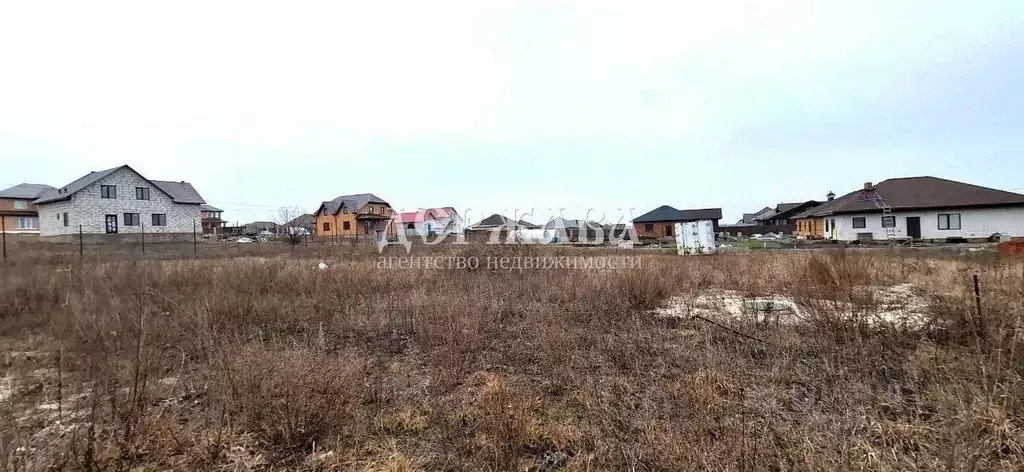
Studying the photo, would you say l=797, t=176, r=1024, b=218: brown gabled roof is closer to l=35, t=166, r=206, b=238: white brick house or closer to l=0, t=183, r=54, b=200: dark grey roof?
l=35, t=166, r=206, b=238: white brick house

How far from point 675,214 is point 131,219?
50.4 metres

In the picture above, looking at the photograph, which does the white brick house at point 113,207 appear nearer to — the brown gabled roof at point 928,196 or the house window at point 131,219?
the house window at point 131,219

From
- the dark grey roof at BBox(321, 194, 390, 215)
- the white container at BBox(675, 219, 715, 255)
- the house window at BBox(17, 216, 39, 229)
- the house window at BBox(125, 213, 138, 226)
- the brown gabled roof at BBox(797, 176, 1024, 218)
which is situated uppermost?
the dark grey roof at BBox(321, 194, 390, 215)

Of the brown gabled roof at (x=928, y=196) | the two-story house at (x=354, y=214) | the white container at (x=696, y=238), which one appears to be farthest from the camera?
the two-story house at (x=354, y=214)

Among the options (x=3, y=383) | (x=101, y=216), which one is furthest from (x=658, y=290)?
(x=101, y=216)

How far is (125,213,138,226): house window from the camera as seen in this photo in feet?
97.3

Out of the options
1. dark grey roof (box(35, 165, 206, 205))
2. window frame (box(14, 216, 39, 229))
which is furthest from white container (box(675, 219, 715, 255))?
window frame (box(14, 216, 39, 229))

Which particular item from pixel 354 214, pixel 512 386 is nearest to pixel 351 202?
pixel 354 214

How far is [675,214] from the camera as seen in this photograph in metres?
50.2

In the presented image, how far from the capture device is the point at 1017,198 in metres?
23.7

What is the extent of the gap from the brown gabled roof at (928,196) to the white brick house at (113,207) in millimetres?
43831

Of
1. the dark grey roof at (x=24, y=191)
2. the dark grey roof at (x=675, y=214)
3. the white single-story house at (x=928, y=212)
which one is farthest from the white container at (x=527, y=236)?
the dark grey roof at (x=24, y=191)

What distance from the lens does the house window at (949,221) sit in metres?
24.7

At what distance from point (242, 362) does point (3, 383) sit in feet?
7.25
